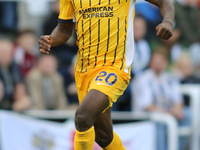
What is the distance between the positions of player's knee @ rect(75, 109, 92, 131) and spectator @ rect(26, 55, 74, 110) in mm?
4028

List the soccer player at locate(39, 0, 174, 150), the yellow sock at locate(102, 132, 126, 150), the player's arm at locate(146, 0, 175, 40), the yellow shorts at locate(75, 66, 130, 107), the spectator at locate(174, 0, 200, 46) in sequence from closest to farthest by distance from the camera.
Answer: the player's arm at locate(146, 0, 175, 40)
the yellow shorts at locate(75, 66, 130, 107)
the soccer player at locate(39, 0, 174, 150)
the yellow sock at locate(102, 132, 126, 150)
the spectator at locate(174, 0, 200, 46)

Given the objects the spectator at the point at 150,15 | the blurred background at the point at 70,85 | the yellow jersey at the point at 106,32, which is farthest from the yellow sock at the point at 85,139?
the spectator at the point at 150,15

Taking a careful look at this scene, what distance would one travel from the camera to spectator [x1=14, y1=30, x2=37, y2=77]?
847 cm

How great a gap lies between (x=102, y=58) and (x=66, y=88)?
3.95 metres

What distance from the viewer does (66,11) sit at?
486cm

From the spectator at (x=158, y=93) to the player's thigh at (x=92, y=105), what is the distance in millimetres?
3982

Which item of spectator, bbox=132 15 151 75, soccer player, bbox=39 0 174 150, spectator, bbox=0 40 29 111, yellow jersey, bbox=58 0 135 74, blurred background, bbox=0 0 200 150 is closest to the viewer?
soccer player, bbox=39 0 174 150

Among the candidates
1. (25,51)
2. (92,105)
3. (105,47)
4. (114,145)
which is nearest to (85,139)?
(92,105)

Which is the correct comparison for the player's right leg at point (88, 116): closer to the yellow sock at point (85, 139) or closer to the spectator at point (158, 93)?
the yellow sock at point (85, 139)

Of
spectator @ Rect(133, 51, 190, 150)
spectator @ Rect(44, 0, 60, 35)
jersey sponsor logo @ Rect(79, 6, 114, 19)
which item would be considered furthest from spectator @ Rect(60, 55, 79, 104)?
jersey sponsor logo @ Rect(79, 6, 114, 19)

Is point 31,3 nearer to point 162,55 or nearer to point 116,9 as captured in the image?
point 162,55

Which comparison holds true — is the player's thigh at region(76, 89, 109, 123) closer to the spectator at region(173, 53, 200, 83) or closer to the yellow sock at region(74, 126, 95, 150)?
the yellow sock at region(74, 126, 95, 150)

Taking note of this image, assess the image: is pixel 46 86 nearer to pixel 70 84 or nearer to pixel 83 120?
pixel 70 84

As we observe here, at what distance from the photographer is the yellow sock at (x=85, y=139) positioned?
4.04 metres
